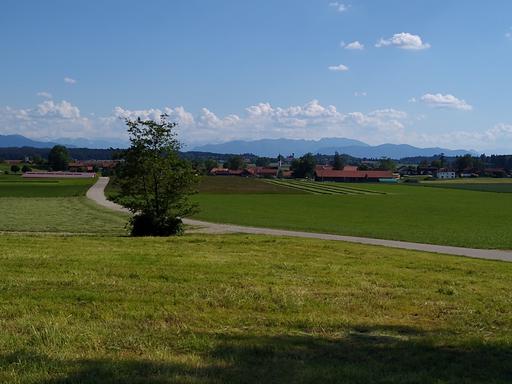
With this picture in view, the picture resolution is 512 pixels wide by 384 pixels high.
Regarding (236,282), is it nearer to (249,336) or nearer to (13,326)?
(249,336)

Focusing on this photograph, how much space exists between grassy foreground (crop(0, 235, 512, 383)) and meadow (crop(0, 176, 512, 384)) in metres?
0.02

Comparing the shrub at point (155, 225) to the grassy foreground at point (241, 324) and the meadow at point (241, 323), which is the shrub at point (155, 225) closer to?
the meadow at point (241, 323)

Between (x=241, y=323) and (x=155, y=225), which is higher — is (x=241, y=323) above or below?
above

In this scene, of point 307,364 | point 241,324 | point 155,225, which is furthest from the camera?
point 155,225

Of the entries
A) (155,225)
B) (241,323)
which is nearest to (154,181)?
(155,225)

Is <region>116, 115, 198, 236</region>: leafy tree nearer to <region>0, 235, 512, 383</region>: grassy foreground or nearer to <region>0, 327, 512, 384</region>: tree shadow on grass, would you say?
<region>0, 235, 512, 383</region>: grassy foreground

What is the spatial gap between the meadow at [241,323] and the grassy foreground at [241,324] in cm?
2

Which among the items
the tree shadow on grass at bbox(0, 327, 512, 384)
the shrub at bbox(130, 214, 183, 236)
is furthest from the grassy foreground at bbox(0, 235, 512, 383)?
the shrub at bbox(130, 214, 183, 236)

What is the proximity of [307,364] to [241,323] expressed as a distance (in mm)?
1926

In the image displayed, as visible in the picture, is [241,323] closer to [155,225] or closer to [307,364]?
[307,364]

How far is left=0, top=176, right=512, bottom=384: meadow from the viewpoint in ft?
18.8

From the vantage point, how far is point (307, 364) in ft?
19.7

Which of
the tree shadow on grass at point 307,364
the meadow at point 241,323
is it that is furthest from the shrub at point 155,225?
the tree shadow on grass at point 307,364

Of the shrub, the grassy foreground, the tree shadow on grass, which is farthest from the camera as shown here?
the shrub
